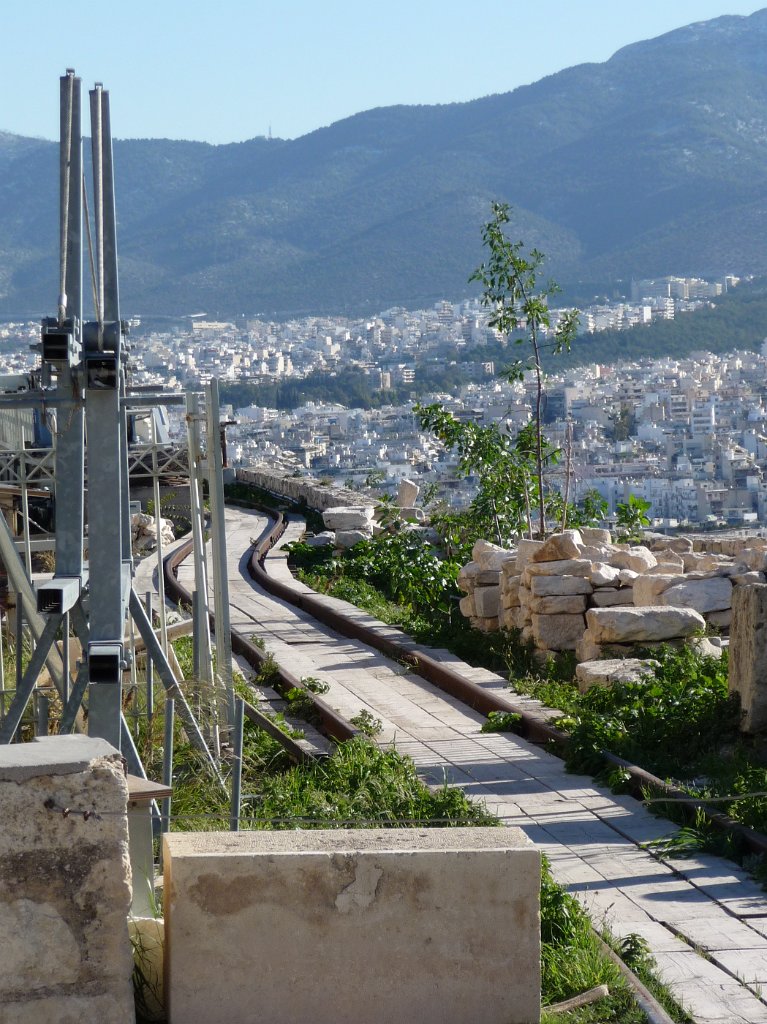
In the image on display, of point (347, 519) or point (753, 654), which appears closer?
point (753, 654)

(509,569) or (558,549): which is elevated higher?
(558,549)

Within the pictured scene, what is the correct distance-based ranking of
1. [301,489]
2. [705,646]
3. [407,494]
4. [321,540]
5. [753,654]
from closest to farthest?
[753,654] → [705,646] → [321,540] → [407,494] → [301,489]

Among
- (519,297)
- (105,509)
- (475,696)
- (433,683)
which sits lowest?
(433,683)

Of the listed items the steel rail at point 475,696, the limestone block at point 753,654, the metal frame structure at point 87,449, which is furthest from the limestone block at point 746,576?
the metal frame structure at point 87,449

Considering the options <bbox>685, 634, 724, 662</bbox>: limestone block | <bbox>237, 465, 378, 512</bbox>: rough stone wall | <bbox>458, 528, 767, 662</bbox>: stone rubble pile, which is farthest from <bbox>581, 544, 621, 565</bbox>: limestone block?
<bbox>237, 465, 378, 512</bbox>: rough stone wall

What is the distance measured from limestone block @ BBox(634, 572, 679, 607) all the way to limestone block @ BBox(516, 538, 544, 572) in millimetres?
1119

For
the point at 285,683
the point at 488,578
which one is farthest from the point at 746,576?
the point at 285,683

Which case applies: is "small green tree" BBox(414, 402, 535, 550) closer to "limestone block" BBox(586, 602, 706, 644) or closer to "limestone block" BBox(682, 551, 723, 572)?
"limestone block" BBox(682, 551, 723, 572)

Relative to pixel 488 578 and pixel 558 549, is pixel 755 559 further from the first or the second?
pixel 488 578

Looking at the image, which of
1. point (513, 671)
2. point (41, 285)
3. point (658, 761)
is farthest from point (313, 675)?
point (41, 285)

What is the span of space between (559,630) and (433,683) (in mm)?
1363

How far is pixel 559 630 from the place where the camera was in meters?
13.6

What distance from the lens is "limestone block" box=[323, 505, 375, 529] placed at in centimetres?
2464

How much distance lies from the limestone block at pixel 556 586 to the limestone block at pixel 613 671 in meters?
1.77
